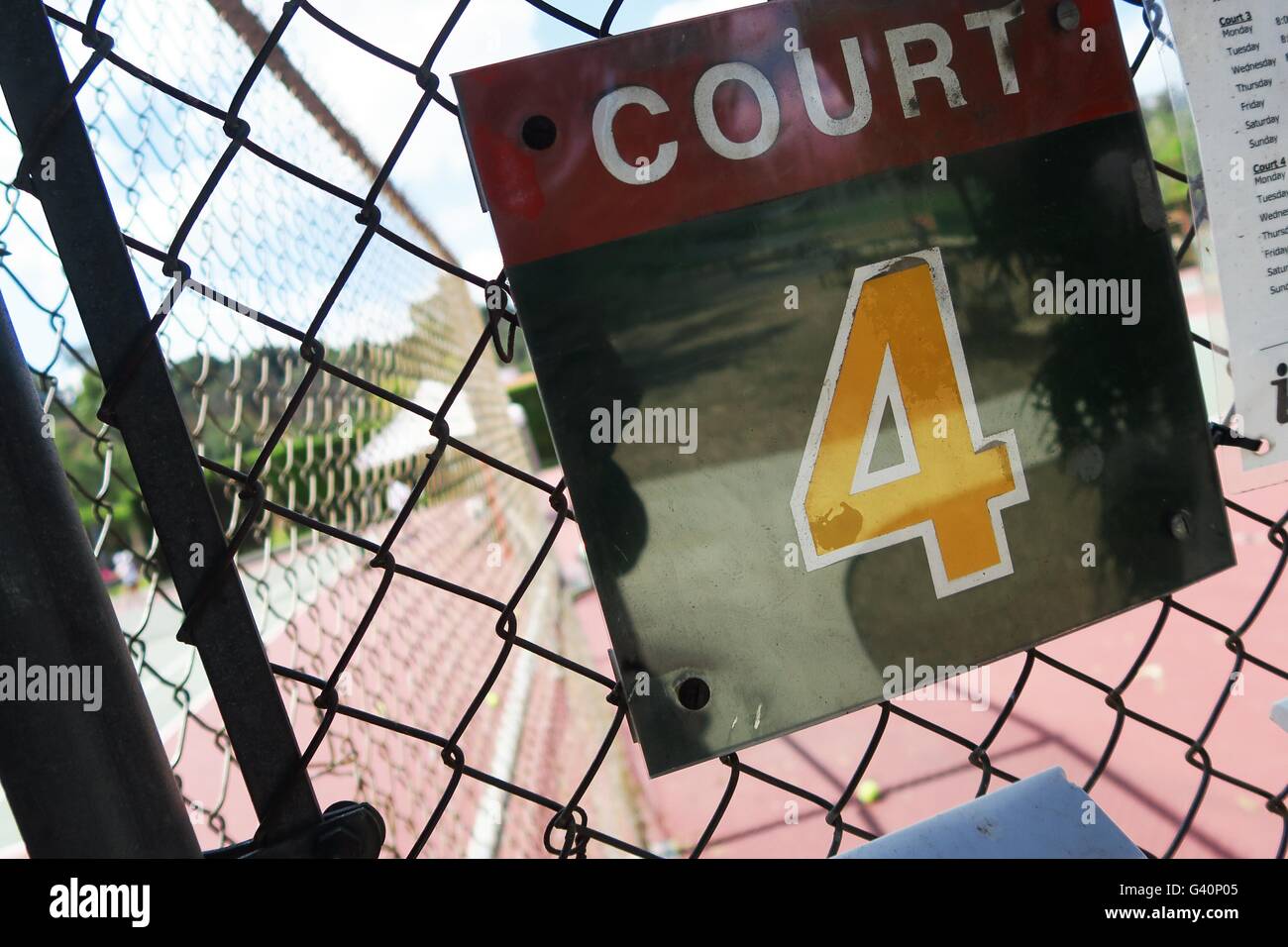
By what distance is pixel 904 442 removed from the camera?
72 cm

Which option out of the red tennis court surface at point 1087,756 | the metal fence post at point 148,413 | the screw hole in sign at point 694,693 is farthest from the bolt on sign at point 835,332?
the red tennis court surface at point 1087,756

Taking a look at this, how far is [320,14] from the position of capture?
668mm

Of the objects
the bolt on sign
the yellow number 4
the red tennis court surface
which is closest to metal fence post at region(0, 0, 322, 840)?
the bolt on sign

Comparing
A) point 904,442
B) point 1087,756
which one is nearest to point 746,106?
point 904,442

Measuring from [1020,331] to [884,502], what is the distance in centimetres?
19

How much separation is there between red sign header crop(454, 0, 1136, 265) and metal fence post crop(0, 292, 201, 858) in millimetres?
349

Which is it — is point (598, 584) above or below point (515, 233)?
below

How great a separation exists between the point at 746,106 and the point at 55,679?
0.63m

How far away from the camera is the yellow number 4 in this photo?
708mm

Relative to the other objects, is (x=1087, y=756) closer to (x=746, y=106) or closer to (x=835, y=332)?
(x=835, y=332)

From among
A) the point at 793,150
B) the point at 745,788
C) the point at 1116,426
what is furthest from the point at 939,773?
the point at 793,150
